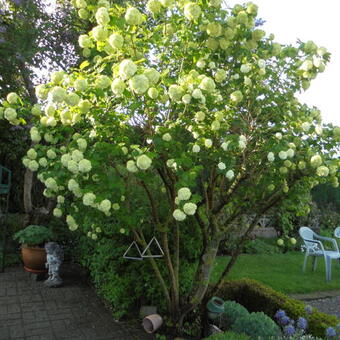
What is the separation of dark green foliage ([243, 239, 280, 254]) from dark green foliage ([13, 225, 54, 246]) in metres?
4.50

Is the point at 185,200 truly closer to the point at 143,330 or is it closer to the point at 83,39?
the point at 83,39

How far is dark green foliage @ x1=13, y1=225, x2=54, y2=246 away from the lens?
16.9ft

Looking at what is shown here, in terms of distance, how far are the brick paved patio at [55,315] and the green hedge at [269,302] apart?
1.27 meters

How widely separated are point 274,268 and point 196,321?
11.2 ft

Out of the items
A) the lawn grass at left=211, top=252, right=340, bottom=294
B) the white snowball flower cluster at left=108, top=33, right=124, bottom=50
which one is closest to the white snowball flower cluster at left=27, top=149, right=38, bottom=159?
the white snowball flower cluster at left=108, top=33, right=124, bottom=50

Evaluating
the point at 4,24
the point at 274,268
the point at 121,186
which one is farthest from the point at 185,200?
the point at 4,24

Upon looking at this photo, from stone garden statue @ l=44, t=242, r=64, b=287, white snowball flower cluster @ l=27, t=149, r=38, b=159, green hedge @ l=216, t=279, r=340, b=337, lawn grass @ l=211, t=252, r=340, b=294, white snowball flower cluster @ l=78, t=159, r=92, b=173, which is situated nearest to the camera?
white snowball flower cluster @ l=78, t=159, r=92, b=173

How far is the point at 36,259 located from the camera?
16.6 ft

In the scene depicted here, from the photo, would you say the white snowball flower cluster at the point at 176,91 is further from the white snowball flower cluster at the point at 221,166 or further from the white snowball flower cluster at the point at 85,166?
the white snowball flower cluster at the point at 85,166

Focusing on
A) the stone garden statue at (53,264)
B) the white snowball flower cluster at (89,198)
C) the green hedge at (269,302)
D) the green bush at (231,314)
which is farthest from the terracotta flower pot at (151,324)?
the stone garden statue at (53,264)

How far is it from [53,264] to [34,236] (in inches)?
24.3

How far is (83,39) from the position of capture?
2.61 meters

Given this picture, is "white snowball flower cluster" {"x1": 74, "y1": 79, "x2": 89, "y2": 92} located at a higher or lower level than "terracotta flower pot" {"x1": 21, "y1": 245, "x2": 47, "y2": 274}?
higher

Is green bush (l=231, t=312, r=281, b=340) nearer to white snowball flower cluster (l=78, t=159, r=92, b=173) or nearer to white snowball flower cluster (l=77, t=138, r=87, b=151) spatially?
white snowball flower cluster (l=78, t=159, r=92, b=173)
